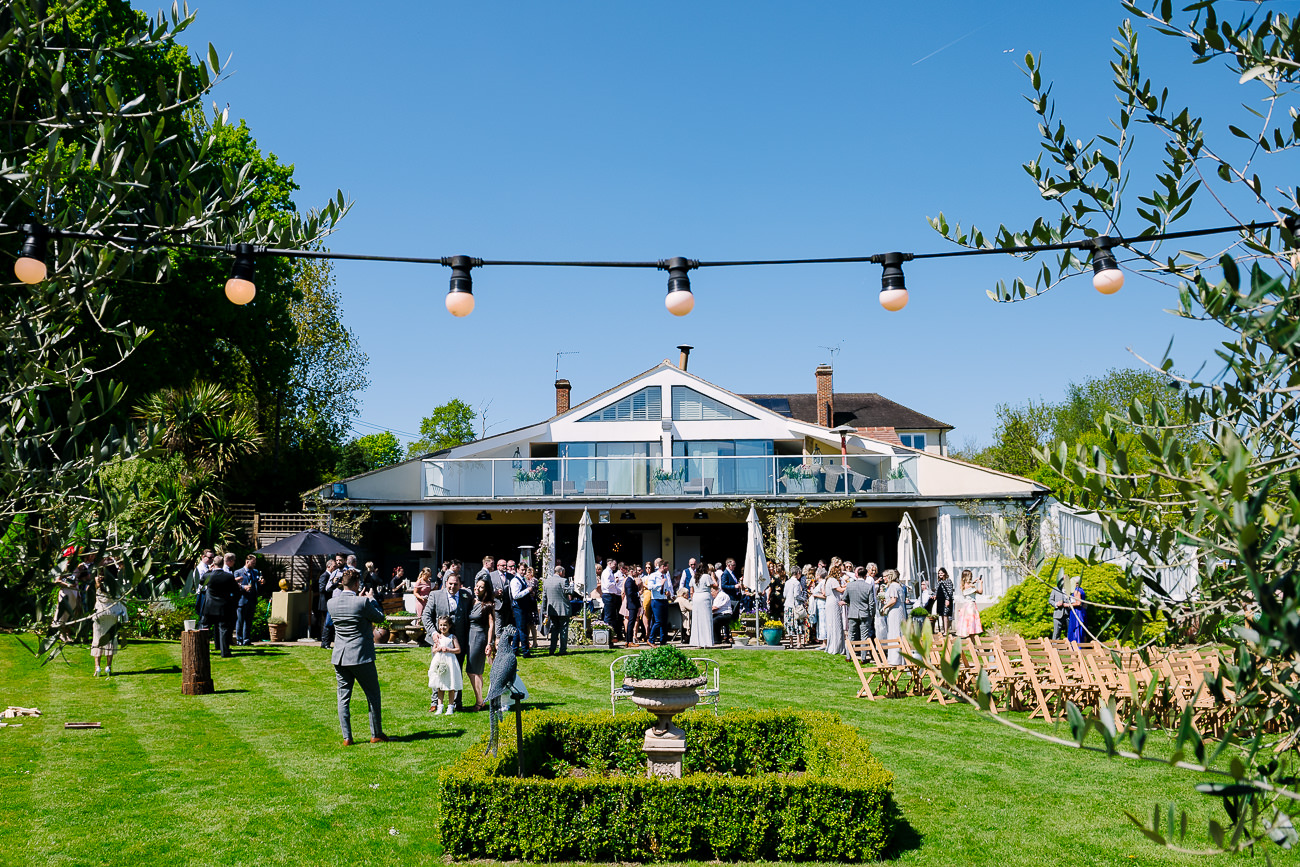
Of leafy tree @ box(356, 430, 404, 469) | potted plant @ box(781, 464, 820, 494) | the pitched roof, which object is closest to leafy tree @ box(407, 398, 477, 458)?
leafy tree @ box(356, 430, 404, 469)

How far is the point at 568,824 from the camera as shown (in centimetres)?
743

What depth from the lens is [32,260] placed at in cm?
455

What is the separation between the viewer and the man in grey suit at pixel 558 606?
59.0 feet

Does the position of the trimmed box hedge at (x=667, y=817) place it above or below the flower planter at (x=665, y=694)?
below

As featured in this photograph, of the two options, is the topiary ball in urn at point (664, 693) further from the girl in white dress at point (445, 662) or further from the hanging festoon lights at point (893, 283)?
the girl in white dress at point (445, 662)

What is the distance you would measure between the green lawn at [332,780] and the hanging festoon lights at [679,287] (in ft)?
→ 13.5

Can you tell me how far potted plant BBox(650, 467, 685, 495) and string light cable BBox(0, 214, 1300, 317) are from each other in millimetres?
21914

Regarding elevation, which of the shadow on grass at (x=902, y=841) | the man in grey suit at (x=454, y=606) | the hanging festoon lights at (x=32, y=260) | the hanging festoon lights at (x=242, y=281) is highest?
the hanging festoon lights at (x=242, y=281)

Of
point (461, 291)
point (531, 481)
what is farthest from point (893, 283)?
point (531, 481)

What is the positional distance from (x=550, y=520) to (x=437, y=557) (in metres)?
7.52

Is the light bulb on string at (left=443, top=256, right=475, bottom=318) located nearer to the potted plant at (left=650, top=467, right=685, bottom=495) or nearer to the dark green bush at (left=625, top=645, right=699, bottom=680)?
the dark green bush at (left=625, top=645, right=699, bottom=680)

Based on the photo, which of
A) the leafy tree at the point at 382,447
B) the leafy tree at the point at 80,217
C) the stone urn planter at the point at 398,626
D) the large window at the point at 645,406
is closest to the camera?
the leafy tree at the point at 80,217

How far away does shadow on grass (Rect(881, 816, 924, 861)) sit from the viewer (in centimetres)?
741

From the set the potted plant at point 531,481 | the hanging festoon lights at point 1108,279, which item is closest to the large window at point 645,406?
the potted plant at point 531,481
